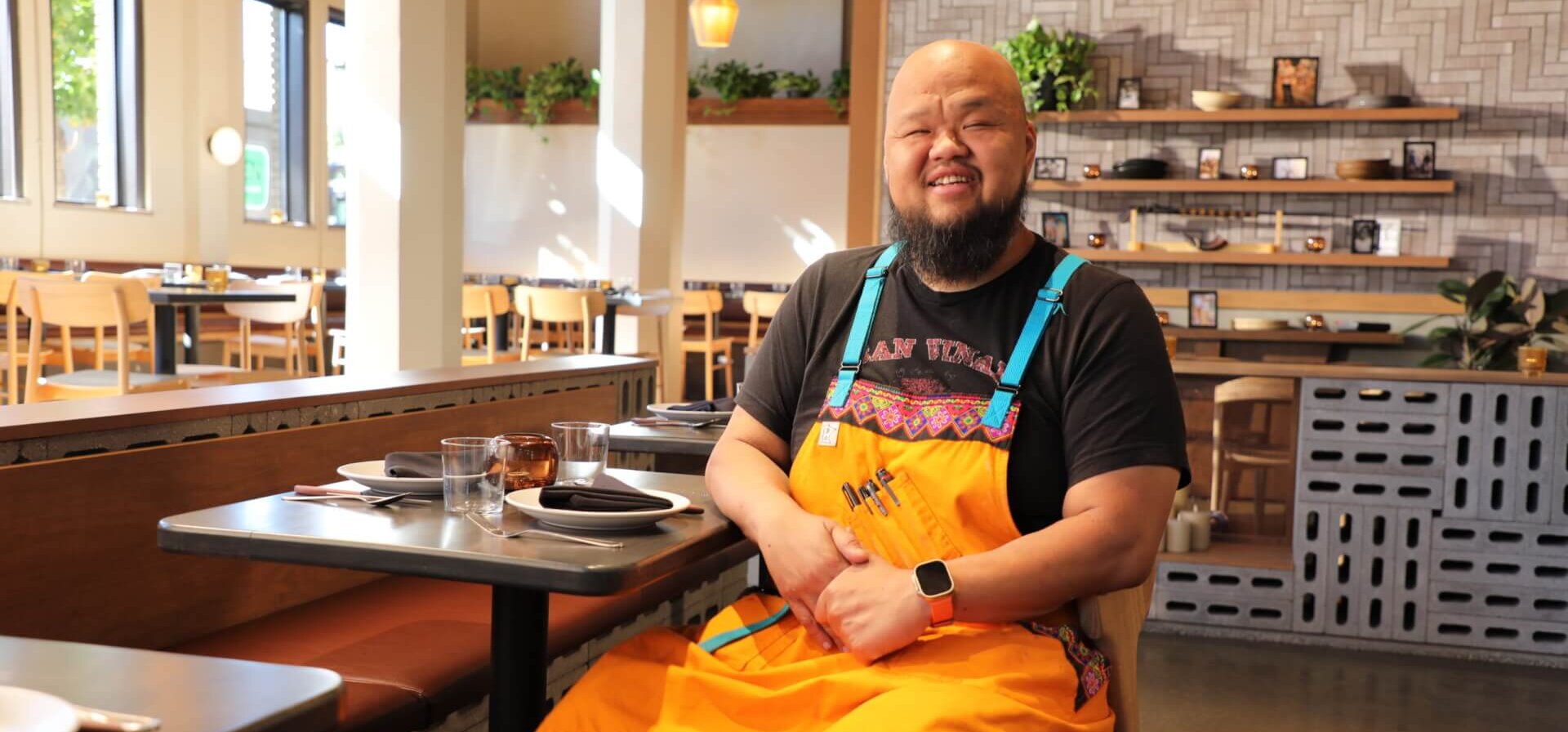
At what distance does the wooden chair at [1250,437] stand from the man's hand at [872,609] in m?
3.33

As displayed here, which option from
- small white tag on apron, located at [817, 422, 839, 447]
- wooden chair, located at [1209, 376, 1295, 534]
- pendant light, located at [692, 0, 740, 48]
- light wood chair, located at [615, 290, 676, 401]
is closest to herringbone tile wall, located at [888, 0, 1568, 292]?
pendant light, located at [692, 0, 740, 48]

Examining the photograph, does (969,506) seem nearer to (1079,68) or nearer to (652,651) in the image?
(652,651)

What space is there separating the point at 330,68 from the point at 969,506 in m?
11.9

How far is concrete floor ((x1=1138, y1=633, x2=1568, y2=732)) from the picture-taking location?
135 inches

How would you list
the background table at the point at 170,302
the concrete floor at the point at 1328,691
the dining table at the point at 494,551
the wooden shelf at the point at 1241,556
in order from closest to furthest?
the dining table at the point at 494,551 → the concrete floor at the point at 1328,691 → the wooden shelf at the point at 1241,556 → the background table at the point at 170,302

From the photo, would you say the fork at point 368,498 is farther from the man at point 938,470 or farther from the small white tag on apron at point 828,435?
the small white tag on apron at point 828,435

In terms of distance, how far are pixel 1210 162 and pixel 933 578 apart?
574 cm

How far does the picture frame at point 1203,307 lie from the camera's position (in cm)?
682

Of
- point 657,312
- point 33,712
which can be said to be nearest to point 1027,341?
point 33,712

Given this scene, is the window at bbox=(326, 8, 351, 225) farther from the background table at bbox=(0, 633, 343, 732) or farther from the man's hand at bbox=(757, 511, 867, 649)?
the background table at bbox=(0, 633, 343, 732)

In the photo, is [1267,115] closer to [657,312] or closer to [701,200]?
[657,312]

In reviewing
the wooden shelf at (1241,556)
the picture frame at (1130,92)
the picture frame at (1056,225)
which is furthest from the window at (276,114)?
the wooden shelf at (1241,556)

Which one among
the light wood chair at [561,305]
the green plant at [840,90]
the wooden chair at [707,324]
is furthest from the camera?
the green plant at [840,90]

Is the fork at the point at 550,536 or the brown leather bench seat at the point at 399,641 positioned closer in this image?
the fork at the point at 550,536
